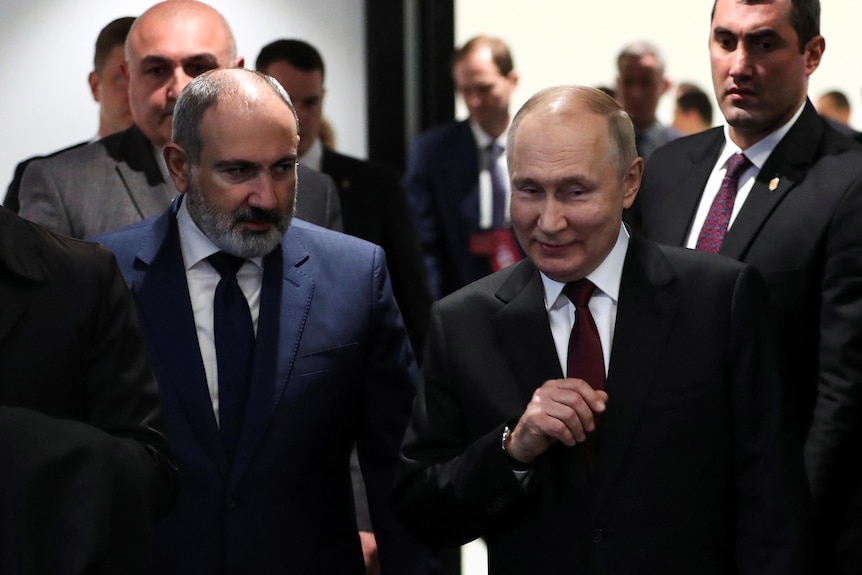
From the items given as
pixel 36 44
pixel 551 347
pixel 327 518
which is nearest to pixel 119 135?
pixel 327 518

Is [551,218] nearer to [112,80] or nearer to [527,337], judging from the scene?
[527,337]

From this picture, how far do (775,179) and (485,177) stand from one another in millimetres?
3466

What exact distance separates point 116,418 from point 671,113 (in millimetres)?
6331

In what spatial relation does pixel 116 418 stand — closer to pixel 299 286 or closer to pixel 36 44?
pixel 299 286

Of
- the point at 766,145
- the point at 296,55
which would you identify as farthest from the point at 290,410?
the point at 296,55

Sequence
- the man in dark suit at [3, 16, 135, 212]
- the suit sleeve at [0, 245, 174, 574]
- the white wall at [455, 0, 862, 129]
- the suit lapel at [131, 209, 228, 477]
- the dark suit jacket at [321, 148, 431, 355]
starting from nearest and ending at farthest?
the suit sleeve at [0, 245, 174, 574]
the suit lapel at [131, 209, 228, 477]
the dark suit jacket at [321, 148, 431, 355]
the man in dark suit at [3, 16, 135, 212]
the white wall at [455, 0, 862, 129]

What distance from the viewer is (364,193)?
4160 millimetres

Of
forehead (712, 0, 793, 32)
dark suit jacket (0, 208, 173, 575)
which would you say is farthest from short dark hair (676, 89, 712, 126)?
dark suit jacket (0, 208, 173, 575)

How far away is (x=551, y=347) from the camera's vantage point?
236 cm

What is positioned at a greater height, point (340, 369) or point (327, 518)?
point (340, 369)

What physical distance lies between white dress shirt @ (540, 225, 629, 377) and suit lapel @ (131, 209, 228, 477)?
65 centimetres

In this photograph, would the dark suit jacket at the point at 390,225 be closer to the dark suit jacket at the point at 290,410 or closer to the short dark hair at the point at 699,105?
the dark suit jacket at the point at 290,410

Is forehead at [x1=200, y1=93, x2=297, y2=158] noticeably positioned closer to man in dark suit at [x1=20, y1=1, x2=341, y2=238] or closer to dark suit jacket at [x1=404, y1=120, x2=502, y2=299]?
man in dark suit at [x1=20, y1=1, x2=341, y2=238]

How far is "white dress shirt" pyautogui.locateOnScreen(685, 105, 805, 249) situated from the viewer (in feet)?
10.5
